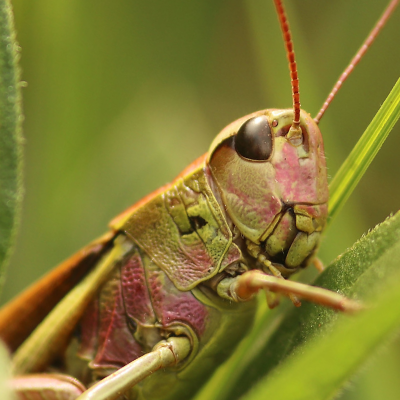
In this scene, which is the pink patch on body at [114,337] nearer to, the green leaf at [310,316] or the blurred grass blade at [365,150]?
the green leaf at [310,316]

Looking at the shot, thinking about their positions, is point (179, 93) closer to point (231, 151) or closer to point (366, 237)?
point (231, 151)

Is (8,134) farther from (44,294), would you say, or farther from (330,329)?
(330,329)

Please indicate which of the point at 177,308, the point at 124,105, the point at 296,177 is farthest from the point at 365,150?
Result: the point at 124,105

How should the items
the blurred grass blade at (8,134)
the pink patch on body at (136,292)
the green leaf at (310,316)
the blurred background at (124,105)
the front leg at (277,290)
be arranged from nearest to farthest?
the front leg at (277,290) < the green leaf at (310,316) < the blurred grass blade at (8,134) < the pink patch on body at (136,292) < the blurred background at (124,105)

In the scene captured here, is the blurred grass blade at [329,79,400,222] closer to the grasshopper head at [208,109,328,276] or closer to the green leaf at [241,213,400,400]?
the grasshopper head at [208,109,328,276]

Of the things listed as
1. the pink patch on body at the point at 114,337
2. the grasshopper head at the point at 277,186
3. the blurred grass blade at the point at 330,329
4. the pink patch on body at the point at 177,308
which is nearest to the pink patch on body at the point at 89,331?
the pink patch on body at the point at 114,337

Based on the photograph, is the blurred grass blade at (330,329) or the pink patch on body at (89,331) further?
the pink patch on body at (89,331)

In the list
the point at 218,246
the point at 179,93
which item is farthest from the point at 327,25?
the point at 218,246
